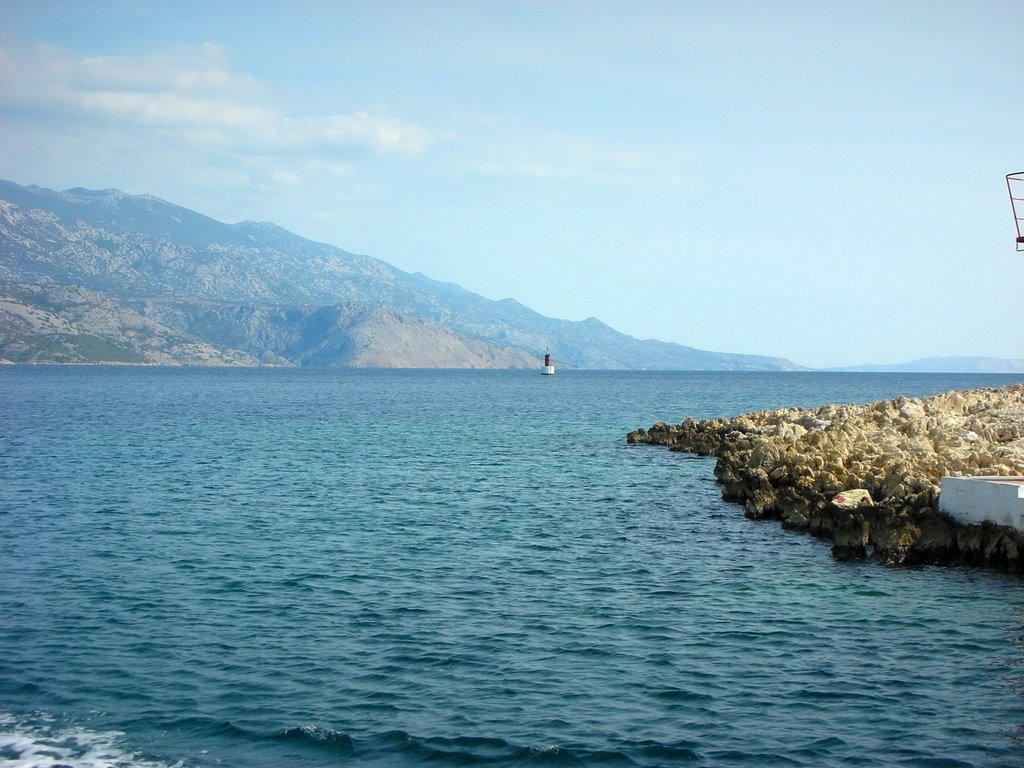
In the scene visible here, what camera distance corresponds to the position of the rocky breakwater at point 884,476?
A: 71.0 ft

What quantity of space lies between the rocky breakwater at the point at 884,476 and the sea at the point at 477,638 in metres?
0.79

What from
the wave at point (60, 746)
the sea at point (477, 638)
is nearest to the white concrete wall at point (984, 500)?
the sea at point (477, 638)

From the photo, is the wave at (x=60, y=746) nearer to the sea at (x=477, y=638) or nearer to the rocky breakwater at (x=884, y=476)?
the sea at (x=477, y=638)

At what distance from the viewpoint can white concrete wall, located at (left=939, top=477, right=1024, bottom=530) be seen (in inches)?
815

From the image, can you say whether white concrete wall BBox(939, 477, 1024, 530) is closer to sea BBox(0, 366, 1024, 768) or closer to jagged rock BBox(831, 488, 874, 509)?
sea BBox(0, 366, 1024, 768)

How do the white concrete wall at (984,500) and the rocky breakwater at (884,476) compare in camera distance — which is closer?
the white concrete wall at (984,500)

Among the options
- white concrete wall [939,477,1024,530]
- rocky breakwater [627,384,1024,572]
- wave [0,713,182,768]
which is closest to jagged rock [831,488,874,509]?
rocky breakwater [627,384,1024,572]

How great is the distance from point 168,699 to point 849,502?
17.0 meters

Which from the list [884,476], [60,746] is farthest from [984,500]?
[60,746]

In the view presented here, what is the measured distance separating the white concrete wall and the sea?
1.42m

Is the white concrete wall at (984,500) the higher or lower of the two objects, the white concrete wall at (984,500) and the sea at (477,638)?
the higher

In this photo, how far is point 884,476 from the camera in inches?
1022

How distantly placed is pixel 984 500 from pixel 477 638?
38.4ft

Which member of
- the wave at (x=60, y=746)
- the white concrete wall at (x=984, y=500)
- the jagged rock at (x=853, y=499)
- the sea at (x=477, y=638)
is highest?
the white concrete wall at (x=984, y=500)
